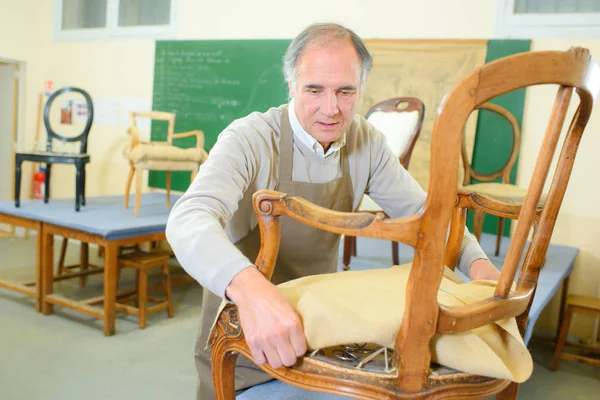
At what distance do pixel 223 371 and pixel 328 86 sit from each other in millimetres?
620

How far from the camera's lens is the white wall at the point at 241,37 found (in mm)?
3471

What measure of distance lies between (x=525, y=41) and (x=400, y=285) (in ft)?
10.4

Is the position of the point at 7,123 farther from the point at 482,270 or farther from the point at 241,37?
the point at 482,270

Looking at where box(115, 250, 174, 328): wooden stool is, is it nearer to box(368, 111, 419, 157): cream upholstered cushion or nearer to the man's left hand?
box(368, 111, 419, 157): cream upholstered cushion

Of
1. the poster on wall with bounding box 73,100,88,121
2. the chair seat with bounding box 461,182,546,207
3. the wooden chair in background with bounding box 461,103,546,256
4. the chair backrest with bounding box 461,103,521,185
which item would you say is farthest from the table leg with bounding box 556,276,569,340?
the poster on wall with bounding box 73,100,88,121

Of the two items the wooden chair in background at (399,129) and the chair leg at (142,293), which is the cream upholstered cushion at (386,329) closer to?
the wooden chair in background at (399,129)

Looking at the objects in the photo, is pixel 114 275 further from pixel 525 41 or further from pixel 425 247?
pixel 525 41

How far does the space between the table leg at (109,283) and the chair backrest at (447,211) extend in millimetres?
2585

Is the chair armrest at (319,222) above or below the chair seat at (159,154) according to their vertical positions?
above

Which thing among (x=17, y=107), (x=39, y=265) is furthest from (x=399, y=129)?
(x=17, y=107)

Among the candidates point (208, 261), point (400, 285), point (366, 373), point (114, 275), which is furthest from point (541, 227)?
point (114, 275)

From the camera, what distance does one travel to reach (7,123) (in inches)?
229

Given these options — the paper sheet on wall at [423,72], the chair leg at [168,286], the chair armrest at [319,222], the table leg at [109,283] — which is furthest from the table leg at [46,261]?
the chair armrest at [319,222]

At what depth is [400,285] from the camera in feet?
3.18
